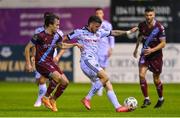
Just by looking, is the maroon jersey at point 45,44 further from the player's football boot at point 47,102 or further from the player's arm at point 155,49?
the player's arm at point 155,49

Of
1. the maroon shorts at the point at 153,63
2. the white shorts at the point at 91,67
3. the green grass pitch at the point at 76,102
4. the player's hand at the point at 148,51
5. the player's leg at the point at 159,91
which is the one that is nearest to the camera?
the green grass pitch at the point at 76,102

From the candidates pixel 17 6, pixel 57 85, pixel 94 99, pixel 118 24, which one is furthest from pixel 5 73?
pixel 57 85

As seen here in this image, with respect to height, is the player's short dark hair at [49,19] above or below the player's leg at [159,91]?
above

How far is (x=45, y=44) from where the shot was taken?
1797cm

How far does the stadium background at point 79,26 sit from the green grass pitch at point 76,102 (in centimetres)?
139

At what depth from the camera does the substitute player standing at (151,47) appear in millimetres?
18969

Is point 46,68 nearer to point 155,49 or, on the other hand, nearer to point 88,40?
point 88,40

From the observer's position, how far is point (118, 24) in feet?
102

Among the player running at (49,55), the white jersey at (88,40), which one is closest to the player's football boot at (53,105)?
the player running at (49,55)

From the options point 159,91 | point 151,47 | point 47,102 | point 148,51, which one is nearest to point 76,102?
point 159,91

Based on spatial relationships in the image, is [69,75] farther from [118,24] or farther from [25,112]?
[25,112]

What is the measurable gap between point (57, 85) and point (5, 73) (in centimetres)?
1359

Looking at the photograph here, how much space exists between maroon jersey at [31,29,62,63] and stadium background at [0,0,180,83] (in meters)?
13.0

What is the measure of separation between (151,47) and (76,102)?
291 centimetres
